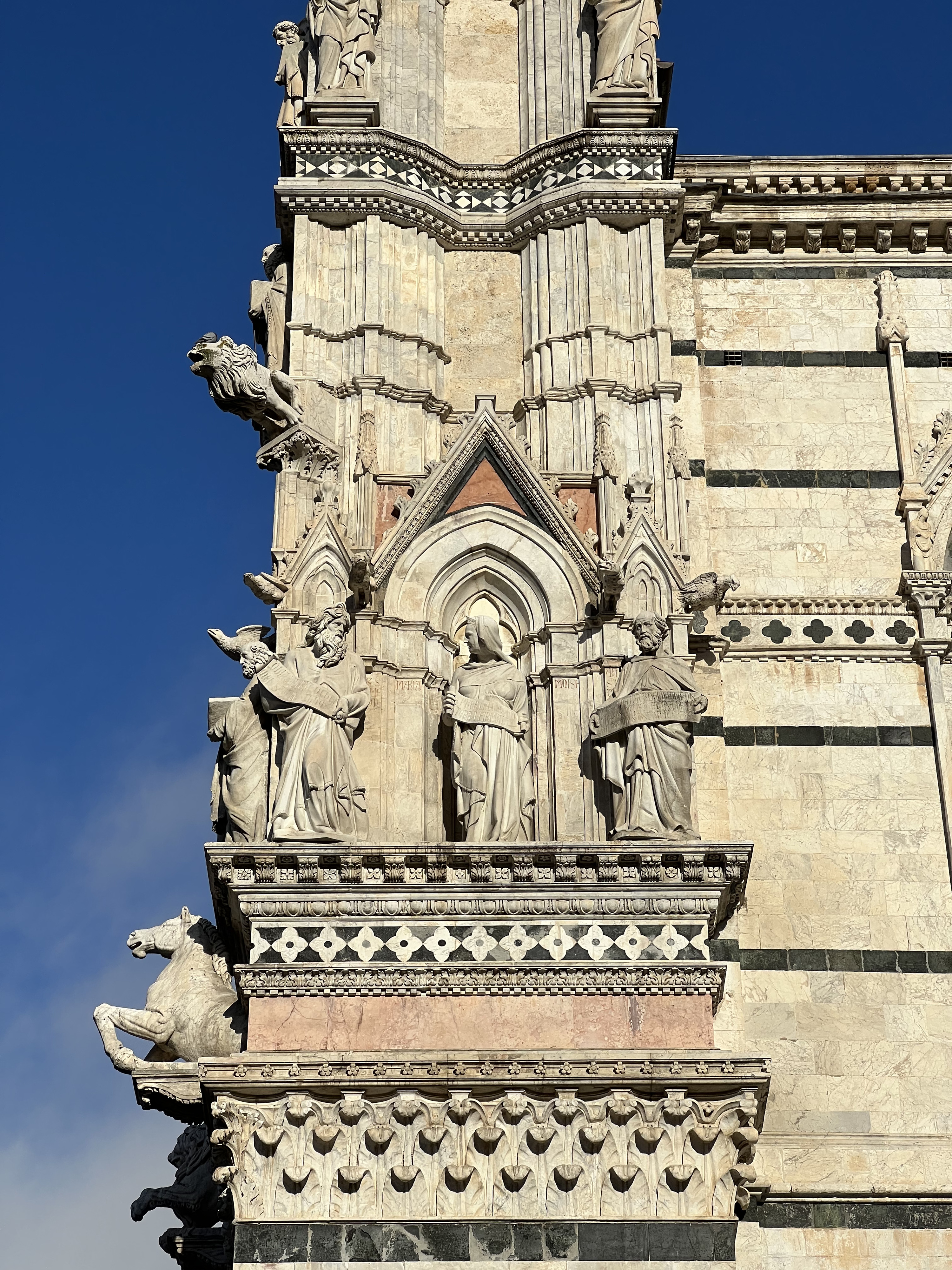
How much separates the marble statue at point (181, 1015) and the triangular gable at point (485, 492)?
2.72m

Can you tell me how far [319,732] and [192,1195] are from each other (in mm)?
3163

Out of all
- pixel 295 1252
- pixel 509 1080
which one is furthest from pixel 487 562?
pixel 295 1252

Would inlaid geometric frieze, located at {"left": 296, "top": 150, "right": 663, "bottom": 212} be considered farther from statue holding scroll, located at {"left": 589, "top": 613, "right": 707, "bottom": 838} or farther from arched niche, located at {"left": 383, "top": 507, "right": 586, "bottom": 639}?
statue holding scroll, located at {"left": 589, "top": 613, "right": 707, "bottom": 838}

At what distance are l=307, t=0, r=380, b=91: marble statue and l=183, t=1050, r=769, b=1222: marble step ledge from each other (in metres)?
7.70

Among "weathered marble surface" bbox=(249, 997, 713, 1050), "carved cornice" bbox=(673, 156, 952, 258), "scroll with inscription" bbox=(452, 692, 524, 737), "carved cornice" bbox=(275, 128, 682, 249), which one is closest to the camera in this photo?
"weathered marble surface" bbox=(249, 997, 713, 1050)

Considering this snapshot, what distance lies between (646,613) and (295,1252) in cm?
449

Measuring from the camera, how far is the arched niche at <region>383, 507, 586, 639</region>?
14.3 meters

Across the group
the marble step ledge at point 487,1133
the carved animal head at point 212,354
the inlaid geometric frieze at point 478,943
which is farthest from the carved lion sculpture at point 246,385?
the marble step ledge at point 487,1133

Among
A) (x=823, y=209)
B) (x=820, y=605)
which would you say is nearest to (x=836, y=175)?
(x=823, y=209)

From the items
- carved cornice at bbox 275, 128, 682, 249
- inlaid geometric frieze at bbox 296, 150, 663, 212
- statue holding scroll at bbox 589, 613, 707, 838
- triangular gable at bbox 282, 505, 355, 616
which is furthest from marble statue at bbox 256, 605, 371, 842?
inlaid geometric frieze at bbox 296, 150, 663, 212

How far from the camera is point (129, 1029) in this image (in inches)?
514

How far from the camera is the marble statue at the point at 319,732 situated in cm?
1295

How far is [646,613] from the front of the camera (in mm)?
13719

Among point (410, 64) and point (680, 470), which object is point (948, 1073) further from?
point (410, 64)
